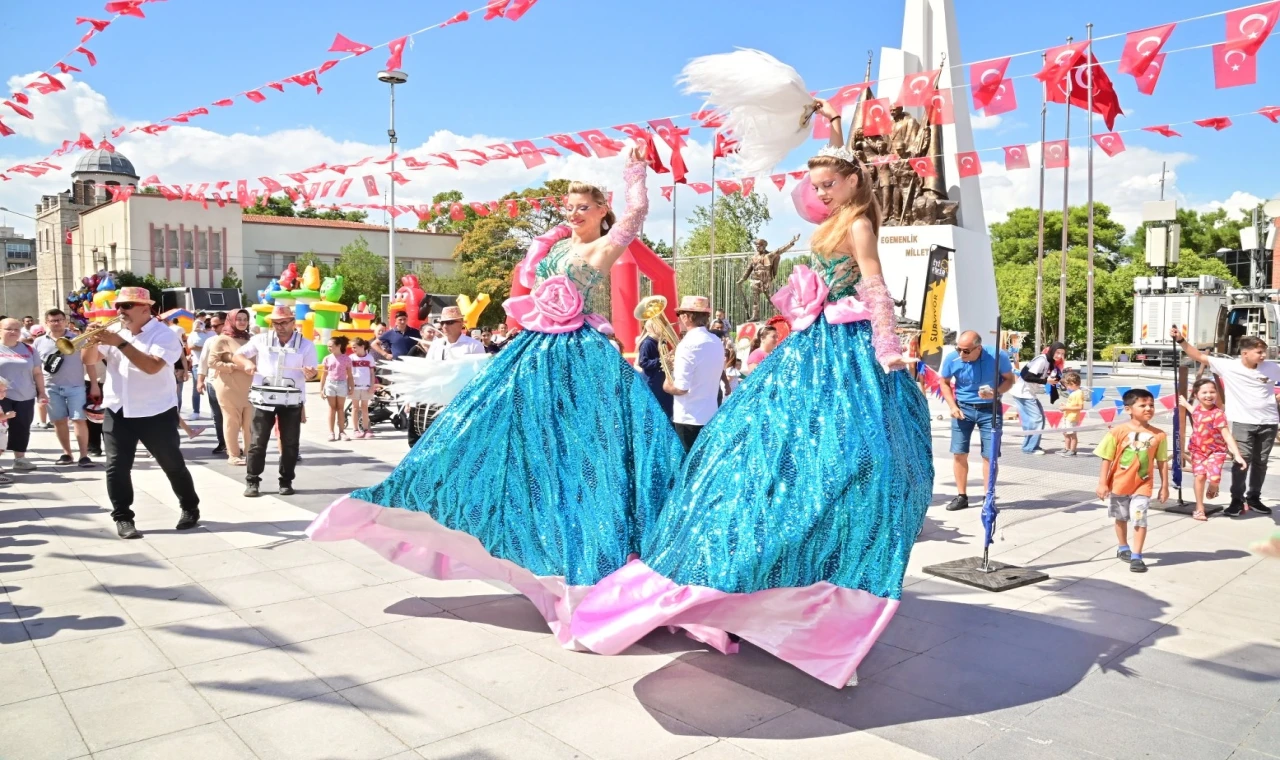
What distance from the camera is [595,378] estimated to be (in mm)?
3896

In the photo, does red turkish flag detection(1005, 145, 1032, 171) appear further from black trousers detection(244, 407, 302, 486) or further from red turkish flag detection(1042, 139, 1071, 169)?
black trousers detection(244, 407, 302, 486)

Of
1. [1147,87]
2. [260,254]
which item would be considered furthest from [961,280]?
[260,254]

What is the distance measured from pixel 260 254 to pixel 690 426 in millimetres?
48990

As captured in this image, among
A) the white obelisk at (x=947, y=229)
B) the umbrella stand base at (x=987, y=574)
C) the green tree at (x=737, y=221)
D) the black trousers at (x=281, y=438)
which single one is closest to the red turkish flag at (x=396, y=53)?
the black trousers at (x=281, y=438)

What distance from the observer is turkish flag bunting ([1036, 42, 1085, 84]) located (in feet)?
22.1

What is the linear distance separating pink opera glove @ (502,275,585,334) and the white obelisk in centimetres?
1541

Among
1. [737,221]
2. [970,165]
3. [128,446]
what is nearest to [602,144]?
[970,165]

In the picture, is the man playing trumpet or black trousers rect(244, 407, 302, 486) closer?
the man playing trumpet

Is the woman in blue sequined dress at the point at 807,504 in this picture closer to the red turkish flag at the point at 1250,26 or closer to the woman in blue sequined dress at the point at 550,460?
the woman in blue sequined dress at the point at 550,460

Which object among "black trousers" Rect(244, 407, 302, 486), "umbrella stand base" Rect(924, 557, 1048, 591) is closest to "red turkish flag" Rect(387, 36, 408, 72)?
"black trousers" Rect(244, 407, 302, 486)

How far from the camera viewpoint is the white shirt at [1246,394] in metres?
7.00

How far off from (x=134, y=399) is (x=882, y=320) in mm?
4711

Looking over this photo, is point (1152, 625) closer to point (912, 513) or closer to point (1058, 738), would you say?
point (1058, 738)

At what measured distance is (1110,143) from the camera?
824 cm
